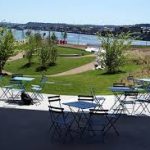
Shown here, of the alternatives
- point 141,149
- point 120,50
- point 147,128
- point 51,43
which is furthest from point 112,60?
point 141,149

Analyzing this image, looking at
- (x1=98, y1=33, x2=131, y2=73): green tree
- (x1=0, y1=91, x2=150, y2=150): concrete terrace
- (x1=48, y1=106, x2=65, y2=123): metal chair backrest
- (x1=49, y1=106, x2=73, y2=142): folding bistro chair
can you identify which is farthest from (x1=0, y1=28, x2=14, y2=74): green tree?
(x1=49, y1=106, x2=73, y2=142): folding bistro chair

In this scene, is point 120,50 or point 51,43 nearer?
point 120,50

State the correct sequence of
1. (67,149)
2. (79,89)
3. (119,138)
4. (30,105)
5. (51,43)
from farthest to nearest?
(51,43) → (79,89) → (30,105) → (119,138) → (67,149)

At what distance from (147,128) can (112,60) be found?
47.2ft

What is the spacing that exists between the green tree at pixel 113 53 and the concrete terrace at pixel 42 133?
40.3ft

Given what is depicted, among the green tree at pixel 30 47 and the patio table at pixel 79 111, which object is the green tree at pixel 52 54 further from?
the patio table at pixel 79 111

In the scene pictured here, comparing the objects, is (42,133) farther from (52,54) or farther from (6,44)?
(52,54)

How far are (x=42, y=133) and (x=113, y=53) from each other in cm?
1536

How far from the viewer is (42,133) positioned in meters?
10.0

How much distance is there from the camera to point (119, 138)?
975cm

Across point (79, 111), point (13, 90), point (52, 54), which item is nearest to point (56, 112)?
point (79, 111)

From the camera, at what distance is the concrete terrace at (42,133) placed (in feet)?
29.6

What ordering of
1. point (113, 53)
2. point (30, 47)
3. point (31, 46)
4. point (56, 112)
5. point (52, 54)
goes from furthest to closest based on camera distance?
point (31, 46), point (30, 47), point (52, 54), point (113, 53), point (56, 112)

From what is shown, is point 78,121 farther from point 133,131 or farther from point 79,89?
point 79,89
